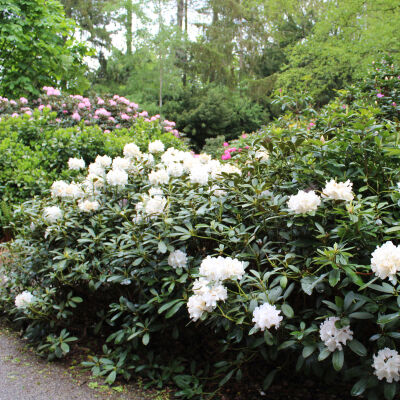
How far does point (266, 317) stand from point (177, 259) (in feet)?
1.95

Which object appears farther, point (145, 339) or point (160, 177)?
point (160, 177)

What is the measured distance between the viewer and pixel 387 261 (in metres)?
1.22

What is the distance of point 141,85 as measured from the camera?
15.9 metres

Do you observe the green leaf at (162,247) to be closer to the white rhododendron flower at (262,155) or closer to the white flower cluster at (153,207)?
the white flower cluster at (153,207)

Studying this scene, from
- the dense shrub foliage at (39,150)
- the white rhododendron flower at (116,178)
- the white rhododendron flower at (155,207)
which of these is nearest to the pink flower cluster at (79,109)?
the dense shrub foliage at (39,150)

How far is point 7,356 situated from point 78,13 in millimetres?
17734

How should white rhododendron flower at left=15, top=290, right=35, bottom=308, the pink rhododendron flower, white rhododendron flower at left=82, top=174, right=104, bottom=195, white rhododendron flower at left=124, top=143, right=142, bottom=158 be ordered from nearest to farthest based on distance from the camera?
white rhododendron flower at left=15, top=290, right=35, bottom=308 → white rhododendron flower at left=82, top=174, right=104, bottom=195 → white rhododendron flower at left=124, top=143, right=142, bottom=158 → the pink rhododendron flower

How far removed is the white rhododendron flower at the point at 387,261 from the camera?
120 centimetres

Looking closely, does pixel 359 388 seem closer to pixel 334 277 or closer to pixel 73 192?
pixel 334 277

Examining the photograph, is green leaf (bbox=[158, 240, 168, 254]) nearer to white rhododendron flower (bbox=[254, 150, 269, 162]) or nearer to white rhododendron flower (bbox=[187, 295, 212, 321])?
white rhododendron flower (bbox=[187, 295, 212, 321])

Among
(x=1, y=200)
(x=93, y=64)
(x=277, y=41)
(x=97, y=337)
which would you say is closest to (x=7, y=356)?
(x=97, y=337)

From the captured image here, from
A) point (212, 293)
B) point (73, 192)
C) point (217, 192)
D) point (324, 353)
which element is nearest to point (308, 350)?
Answer: point (324, 353)

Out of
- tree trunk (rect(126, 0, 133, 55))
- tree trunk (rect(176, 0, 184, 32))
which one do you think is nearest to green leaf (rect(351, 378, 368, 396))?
tree trunk (rect(126, 0, 133, 55))

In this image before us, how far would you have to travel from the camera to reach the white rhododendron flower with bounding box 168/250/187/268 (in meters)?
1.81
